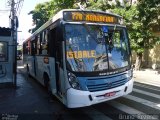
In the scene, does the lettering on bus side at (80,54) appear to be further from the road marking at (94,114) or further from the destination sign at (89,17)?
the road marking at (94,114)

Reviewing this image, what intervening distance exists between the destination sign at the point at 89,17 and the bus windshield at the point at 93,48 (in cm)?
20

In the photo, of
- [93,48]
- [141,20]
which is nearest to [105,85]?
[93,48]

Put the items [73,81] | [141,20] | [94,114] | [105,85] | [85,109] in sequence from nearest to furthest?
1. [73,81]
2. [105,85]
3. [94,114]
4. [85,109]
5. [141,20]

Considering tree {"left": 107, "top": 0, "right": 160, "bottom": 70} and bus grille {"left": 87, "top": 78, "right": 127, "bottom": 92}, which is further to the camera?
tree {"left": 107, "top": 0, "right": 160, "bottom": 70}

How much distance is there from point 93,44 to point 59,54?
995mm

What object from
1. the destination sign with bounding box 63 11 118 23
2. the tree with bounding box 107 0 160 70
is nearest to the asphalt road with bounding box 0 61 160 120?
the destination sign with bounding box 63 11 118 23

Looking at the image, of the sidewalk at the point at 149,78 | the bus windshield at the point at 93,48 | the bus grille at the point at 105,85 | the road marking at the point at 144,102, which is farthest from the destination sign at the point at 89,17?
the sidewalk at the point at 149,78

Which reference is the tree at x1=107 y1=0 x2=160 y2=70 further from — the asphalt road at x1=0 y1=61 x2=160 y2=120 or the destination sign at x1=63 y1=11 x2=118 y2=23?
the destination sign at x1=63 y1=11 x2=118 y2=23

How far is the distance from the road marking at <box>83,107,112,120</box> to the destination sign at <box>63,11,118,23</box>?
8.79ft

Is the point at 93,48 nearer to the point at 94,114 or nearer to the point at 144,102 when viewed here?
the point at 94,114

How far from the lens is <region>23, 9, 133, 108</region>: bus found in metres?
6.50

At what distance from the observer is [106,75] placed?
6863mm

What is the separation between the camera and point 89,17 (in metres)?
7.14

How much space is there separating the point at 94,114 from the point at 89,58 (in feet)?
5.39
